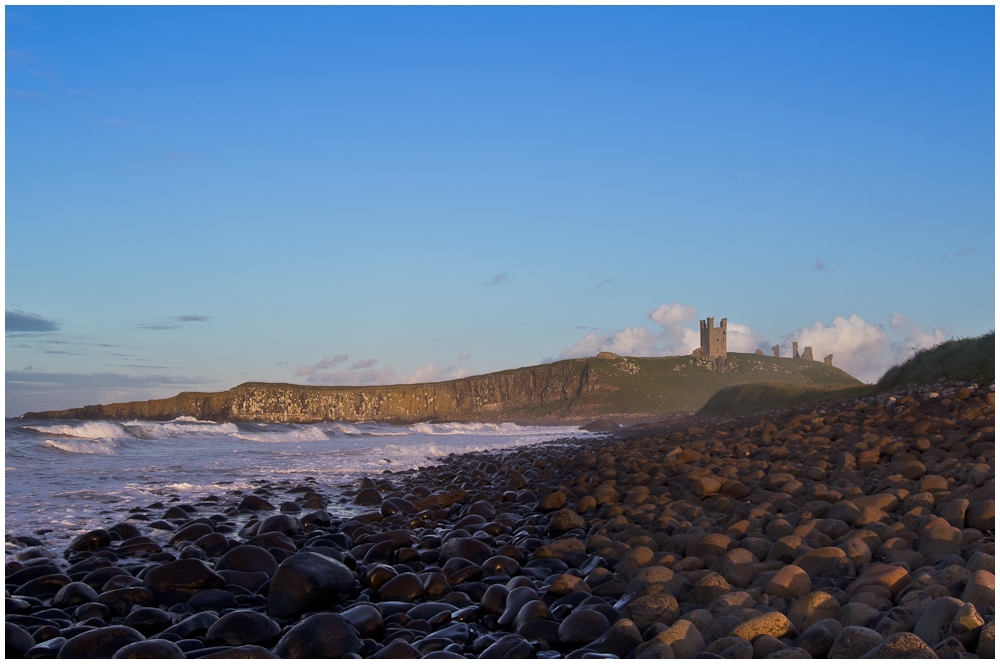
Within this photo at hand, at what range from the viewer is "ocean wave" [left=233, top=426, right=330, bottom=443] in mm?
30391

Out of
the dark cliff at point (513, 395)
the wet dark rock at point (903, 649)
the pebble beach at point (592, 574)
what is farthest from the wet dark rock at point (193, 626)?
the dark cliff at point (513, 395)

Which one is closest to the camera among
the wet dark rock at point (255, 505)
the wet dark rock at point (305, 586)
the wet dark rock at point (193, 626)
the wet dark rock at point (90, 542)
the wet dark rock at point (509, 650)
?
the wet dark rock at point (509, 650)

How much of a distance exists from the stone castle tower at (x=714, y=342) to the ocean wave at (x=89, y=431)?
99356 mm

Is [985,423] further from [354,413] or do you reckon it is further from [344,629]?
[354,413]

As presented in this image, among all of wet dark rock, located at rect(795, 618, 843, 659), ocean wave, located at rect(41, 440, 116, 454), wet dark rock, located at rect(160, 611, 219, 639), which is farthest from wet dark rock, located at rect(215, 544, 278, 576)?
ocean wave, located at rect(41, 440, 116, 454)

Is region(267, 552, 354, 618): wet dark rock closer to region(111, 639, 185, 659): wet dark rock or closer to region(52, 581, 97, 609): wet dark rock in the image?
region(111, 639, 185, 659): wet dark rock

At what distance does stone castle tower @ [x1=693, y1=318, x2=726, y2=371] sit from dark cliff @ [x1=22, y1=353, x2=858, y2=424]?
1987 mm

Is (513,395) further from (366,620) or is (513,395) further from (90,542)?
(366,620)

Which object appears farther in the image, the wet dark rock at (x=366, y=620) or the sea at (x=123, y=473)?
the sea at (x=123, y=473)

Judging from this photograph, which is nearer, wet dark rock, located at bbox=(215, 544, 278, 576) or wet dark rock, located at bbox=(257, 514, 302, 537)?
wet dark rock, located at bbox=(215, 544, 278, 576)

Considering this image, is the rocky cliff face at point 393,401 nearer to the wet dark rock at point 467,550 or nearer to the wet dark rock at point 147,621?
the wet dark rock at point 467,550

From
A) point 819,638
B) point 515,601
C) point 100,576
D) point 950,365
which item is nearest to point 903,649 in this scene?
point 819,638

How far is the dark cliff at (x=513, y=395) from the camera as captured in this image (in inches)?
3804

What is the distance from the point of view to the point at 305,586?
4.73m
